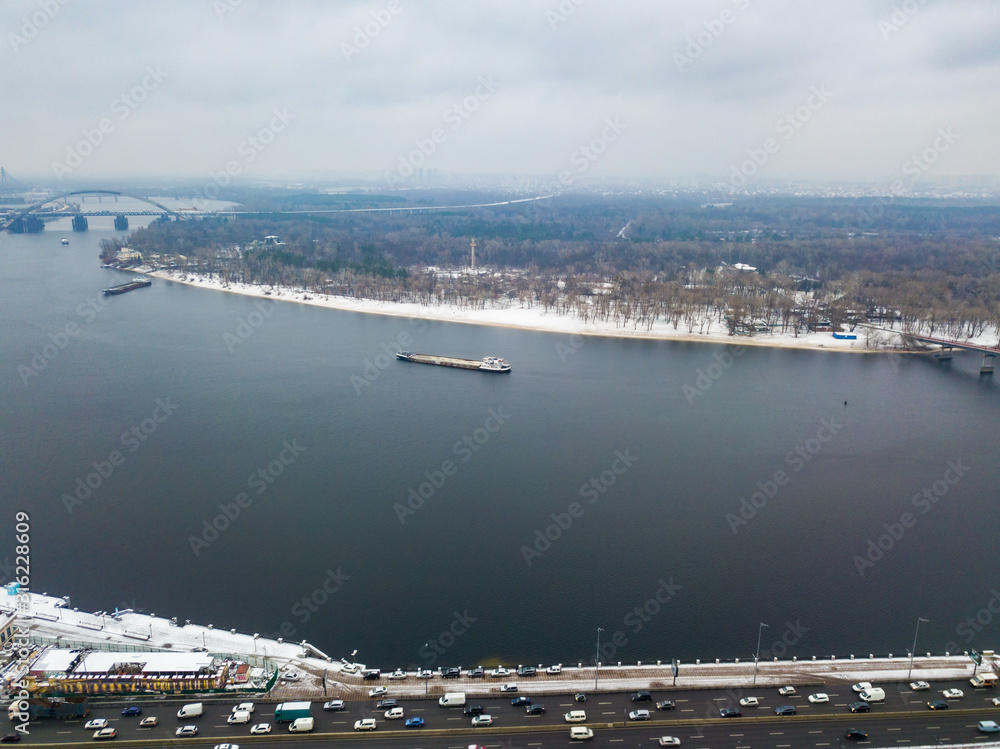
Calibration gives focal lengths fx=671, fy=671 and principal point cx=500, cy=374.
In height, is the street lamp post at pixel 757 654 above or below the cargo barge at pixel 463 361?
below

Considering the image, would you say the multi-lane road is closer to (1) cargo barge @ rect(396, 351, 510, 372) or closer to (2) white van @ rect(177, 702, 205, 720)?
(2) white van @ rect(177, 702, 205, 720)

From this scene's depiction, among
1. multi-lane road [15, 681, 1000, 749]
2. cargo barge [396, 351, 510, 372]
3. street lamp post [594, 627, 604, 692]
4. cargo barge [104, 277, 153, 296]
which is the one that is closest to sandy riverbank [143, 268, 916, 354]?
cargo barge [104, 277, 153, 296]

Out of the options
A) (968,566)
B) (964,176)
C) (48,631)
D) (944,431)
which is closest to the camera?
(48,631)

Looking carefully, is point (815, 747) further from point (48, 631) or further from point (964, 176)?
point (964, 176)

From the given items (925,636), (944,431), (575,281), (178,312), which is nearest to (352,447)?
(925,636)

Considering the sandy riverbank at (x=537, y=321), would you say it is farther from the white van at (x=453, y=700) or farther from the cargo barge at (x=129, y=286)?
the white van at (x=453, y=700)

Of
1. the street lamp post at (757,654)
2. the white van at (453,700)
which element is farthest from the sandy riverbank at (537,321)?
the white van at (453,700)
